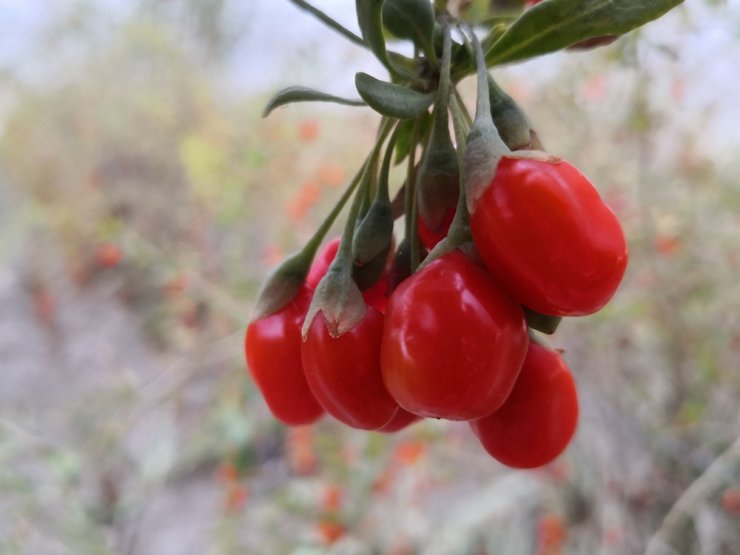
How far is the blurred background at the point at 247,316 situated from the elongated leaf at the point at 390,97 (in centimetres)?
28

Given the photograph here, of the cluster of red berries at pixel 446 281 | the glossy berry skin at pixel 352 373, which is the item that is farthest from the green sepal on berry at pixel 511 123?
the glossy berry skin at pixel 352 373

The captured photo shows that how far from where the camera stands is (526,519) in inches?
48.4

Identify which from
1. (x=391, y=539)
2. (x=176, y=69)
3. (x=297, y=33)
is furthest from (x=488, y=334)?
(x=176, y=69)

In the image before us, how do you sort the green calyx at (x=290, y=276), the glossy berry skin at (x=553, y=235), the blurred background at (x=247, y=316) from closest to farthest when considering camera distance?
the glossy berry skin at (x=553, y=235), the green calyx at (x=290, y=276), the blurred background at (x=247, y=316)

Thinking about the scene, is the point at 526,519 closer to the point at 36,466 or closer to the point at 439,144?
the point at 439,144

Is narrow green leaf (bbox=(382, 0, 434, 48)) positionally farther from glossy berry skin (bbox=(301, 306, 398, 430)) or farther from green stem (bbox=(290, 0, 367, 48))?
glossy berry skin (bbox=(301, 306, 398, 430))

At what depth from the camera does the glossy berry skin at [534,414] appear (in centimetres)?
30

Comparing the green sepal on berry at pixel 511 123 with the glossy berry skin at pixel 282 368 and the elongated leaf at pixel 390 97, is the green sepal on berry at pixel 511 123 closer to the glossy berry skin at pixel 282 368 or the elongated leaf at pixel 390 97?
the elongated leaf at pixel 390 97

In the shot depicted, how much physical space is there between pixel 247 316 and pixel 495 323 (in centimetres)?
79

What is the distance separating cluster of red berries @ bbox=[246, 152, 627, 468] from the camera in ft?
0.78

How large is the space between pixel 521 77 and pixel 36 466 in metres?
1.67

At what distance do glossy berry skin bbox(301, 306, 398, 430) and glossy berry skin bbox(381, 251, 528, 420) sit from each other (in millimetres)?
28

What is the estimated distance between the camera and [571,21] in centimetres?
27

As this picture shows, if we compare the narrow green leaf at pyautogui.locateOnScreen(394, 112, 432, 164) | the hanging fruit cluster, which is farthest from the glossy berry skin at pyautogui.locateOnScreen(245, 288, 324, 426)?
the narrow green leaf at pyautogui.locateOnScreen(394, 112, 432, 164)
